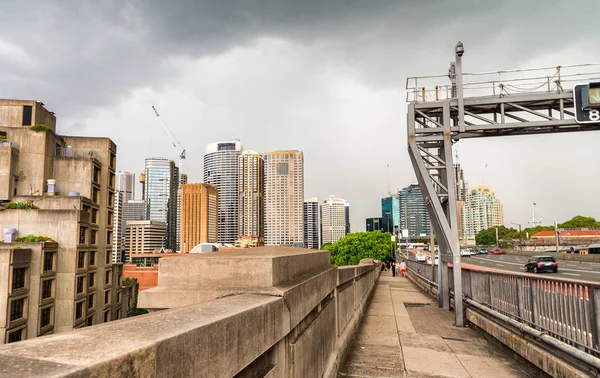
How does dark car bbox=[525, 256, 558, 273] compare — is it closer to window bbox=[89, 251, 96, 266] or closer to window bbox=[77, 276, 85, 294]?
window bbox=[77, 276, 85, 294]

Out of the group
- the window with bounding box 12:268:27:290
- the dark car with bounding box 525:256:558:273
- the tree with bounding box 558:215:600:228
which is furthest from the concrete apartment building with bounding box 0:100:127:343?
the tree with bounding box 558:215:600:228

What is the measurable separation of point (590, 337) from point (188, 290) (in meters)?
5.15

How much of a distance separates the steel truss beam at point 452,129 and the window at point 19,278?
146 ft

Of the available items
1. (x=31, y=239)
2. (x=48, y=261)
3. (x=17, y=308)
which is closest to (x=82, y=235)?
(x=48, y=261)

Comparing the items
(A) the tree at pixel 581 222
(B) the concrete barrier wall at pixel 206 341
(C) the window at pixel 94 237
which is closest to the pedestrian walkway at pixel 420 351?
(B) the concrete barrier wall at pixel 206 341

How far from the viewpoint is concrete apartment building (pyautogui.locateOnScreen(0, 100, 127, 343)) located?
4369 cm

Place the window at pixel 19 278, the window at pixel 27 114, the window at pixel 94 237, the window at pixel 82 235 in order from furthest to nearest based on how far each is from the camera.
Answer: the window at pixel 27 114 → the window at pixel 94 237 → the window at pixel 82 235 → the window at pixel 19 278

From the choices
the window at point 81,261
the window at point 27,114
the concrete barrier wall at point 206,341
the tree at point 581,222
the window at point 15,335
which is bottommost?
the window at point 15,335

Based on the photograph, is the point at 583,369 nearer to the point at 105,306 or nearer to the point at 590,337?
the point at 590,337

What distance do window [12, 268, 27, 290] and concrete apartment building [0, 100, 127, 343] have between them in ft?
0.34

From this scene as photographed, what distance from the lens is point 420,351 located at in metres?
7.64

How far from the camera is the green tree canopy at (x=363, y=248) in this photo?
78.0 meters

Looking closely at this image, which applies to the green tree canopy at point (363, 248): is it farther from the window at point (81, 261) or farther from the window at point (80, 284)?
the window at point (81, 261)

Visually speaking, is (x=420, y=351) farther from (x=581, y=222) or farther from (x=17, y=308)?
(x=581, y=222)
